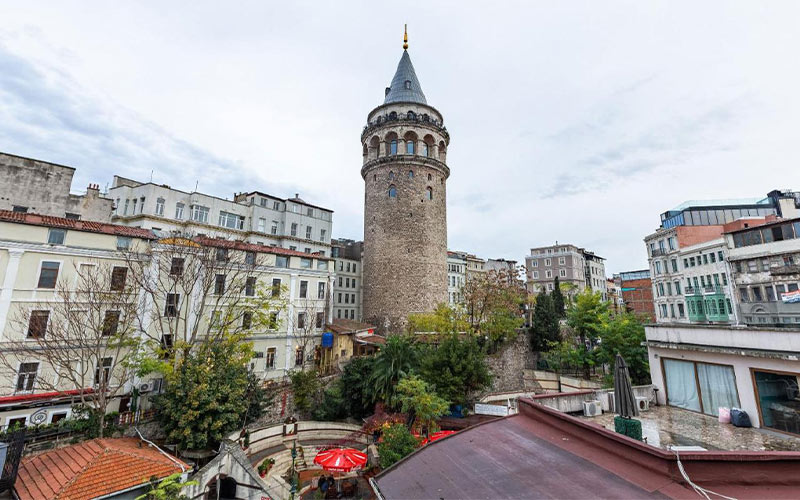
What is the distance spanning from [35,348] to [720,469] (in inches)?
909

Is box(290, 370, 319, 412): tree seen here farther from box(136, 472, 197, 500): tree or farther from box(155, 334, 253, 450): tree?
box(136, 472, 197, 500): tree

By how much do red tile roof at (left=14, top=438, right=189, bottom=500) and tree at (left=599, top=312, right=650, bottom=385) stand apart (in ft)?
72.2

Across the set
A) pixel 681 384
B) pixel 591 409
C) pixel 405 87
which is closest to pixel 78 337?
pixel 591 409

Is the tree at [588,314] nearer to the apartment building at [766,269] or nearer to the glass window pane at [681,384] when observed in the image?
the apartment building at [766,269]

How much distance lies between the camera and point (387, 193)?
32.0 m

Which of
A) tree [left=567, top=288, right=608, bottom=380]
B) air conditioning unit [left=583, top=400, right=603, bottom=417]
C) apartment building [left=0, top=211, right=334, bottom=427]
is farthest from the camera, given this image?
tree [left=567, top=288, right=608, bottom=380]

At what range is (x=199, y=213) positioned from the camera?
2970 cm

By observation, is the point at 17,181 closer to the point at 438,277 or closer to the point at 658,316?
the point at 438,277

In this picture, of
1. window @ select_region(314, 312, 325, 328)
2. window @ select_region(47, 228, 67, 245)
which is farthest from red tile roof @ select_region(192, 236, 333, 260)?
window @ select_region(47, 228, 67, 245)

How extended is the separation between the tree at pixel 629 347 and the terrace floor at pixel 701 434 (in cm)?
1290

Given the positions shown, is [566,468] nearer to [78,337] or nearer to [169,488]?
[169,488]

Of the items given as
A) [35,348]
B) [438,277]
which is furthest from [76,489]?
[438,277]

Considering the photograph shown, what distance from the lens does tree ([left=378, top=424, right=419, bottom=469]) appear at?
40.9 feet

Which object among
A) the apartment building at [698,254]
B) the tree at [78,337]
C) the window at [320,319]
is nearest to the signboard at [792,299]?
the apartment building at [698,254]
